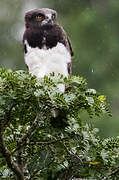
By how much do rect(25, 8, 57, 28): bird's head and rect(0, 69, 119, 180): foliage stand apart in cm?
117

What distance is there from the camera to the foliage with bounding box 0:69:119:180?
2.96m

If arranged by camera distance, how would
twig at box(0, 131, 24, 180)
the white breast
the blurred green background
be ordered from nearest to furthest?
twig at box(0, 131, 24, 180) < the white breast < the blurred green background

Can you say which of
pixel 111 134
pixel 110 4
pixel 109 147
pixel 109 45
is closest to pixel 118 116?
pixel 111 134

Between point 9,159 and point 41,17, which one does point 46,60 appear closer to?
point 41,17

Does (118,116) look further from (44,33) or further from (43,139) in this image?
(43,139)

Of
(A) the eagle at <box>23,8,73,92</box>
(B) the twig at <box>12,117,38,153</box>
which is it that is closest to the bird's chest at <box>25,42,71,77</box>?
(A) the eagle at <box>23,8,73,92</box>

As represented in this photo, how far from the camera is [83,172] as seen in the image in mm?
3293

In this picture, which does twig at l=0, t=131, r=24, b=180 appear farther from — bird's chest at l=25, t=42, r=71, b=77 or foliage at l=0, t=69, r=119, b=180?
bird's chest at l=25, t=42, r=71, b=77

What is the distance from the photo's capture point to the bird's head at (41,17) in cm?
429

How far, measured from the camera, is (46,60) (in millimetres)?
4238

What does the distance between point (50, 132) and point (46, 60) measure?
1.11 meters

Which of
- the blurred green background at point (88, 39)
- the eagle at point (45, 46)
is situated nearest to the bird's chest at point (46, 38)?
the eagle at point (45, 46)

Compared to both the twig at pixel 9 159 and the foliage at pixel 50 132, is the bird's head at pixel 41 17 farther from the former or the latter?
the twig at pixel 9 159

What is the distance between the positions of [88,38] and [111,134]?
2.82 metres
